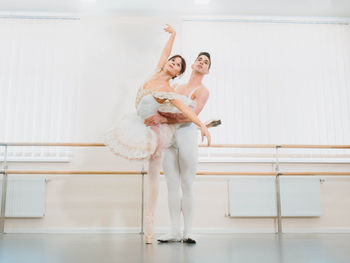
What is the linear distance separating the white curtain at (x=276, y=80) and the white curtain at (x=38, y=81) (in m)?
1.23

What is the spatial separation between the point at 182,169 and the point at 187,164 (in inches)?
1.8

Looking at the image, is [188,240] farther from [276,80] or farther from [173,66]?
[276,80]

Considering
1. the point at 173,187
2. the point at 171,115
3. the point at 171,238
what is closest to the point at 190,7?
the point at 171,115

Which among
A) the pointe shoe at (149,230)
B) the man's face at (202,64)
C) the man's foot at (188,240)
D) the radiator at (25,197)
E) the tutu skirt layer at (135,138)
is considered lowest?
the man's foot at (188,240)

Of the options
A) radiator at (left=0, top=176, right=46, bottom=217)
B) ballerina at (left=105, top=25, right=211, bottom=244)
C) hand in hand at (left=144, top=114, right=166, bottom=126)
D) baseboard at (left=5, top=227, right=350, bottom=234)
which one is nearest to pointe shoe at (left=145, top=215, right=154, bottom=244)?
ballerina at (left=105, top=25, right=211, bottom=244)

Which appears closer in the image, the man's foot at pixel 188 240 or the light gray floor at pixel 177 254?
the light gray floor at pixel 177 254

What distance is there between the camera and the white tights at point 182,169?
1897 mm

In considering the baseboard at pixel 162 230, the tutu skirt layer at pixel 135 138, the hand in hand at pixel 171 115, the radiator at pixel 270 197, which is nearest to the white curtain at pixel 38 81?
the baseboard at pixel 162 230

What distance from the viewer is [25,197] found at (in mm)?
2885

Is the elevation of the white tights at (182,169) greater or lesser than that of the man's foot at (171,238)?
greater

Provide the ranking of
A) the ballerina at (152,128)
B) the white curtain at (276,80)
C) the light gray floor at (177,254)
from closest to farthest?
the light gray floor at (177,254) → the ballerina at (152,128) → the white curtain at (276,80)

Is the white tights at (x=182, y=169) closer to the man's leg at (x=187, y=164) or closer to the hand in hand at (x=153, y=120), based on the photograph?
the man's leg at (x=187, y=164)

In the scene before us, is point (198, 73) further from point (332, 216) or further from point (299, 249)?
point (332, 216)

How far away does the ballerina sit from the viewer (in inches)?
69.7
